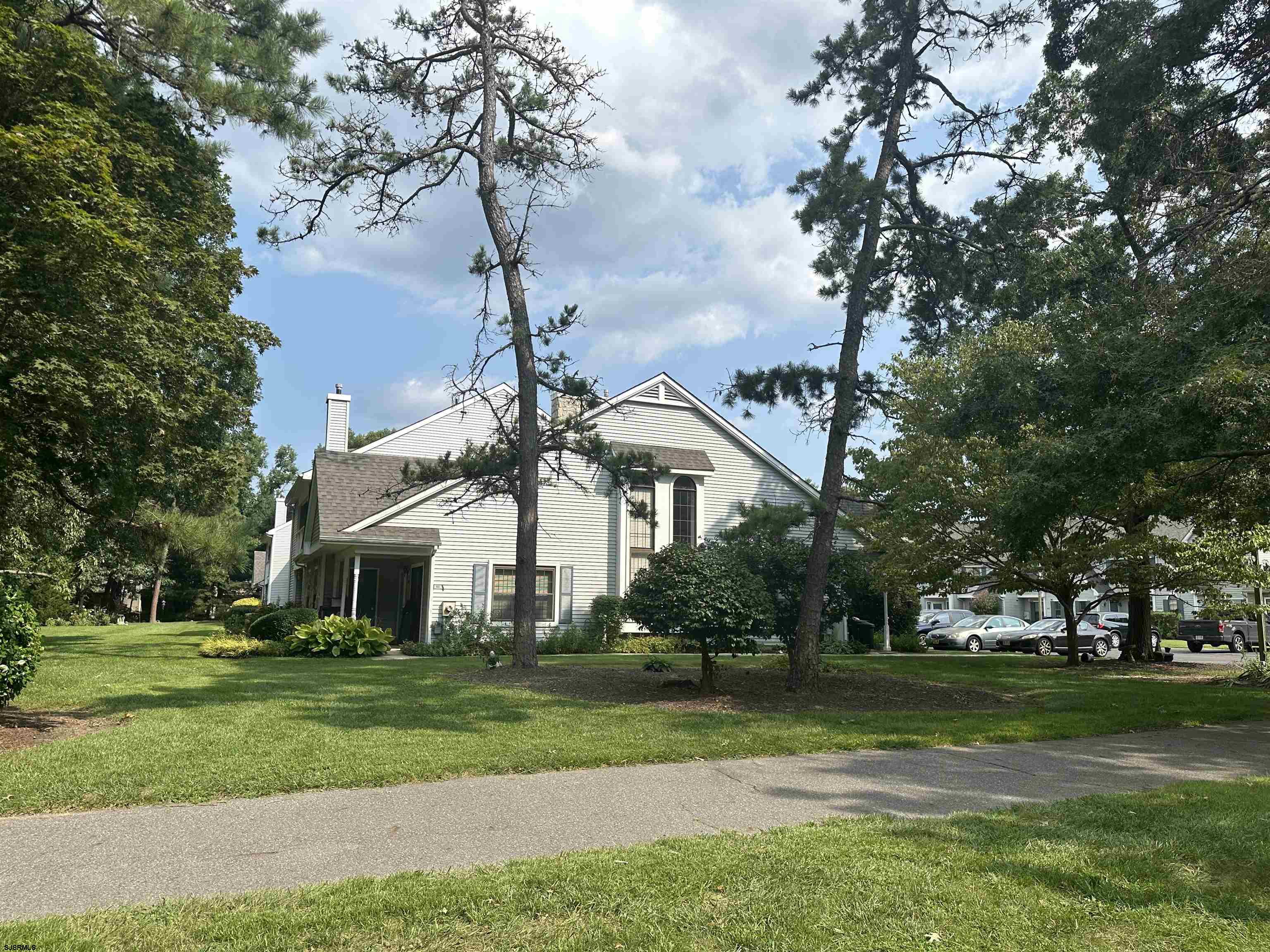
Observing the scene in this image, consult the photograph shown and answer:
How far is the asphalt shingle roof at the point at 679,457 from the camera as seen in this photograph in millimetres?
25031

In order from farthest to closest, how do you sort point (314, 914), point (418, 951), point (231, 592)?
point (231, 592) < point (314, 914) < point (418, 951)

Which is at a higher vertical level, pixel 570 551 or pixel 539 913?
pixel 570 551

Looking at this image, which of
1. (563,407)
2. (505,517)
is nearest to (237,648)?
(505,517)

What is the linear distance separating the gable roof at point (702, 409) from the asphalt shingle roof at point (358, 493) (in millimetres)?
6072

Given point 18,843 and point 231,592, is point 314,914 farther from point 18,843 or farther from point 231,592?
point 231,592

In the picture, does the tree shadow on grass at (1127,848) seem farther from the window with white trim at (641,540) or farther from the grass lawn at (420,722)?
the window with white trim at (641,540)

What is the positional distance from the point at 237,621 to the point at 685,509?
13552 millimetres

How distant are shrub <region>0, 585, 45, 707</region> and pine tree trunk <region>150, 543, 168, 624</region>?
28812 mm

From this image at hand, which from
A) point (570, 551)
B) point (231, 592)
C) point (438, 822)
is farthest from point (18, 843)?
point (231, 592)

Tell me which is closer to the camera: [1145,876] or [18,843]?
[1145,876]

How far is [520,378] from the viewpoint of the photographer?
16.1 meters

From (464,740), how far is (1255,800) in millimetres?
6801

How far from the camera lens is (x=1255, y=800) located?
6.59 metres

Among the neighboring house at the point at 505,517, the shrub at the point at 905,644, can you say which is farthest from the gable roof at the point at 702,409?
the shrub at the point at 905,644
